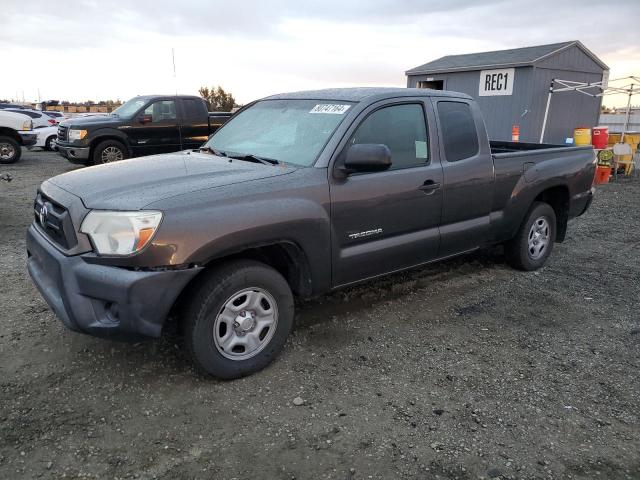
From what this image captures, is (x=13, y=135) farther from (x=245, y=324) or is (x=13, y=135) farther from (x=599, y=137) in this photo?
(x=599, y=137)

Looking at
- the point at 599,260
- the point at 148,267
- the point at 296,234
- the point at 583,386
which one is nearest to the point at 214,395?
the point at 148,267

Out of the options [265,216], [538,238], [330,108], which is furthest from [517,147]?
[265,216]

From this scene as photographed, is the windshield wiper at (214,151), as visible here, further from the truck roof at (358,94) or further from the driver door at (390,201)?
the driver door at (390,201)

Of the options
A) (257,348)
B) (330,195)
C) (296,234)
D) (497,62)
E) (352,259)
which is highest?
(497,62)

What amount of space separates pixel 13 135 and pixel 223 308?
13961 mm

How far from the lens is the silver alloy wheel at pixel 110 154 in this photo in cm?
1148

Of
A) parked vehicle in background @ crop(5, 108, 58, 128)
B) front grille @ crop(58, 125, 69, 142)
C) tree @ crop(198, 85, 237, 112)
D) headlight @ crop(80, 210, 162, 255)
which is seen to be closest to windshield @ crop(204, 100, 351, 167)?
headlight @ crop(80, 210, 162, 255)

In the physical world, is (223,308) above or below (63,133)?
below

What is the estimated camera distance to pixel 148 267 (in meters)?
2.78

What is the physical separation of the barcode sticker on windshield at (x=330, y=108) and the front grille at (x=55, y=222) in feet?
6.33

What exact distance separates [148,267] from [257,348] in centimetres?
93

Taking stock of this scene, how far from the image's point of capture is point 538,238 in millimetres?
5480

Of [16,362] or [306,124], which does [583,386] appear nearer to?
[306,124]

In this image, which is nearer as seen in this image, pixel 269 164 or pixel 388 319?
pixel 269 164
